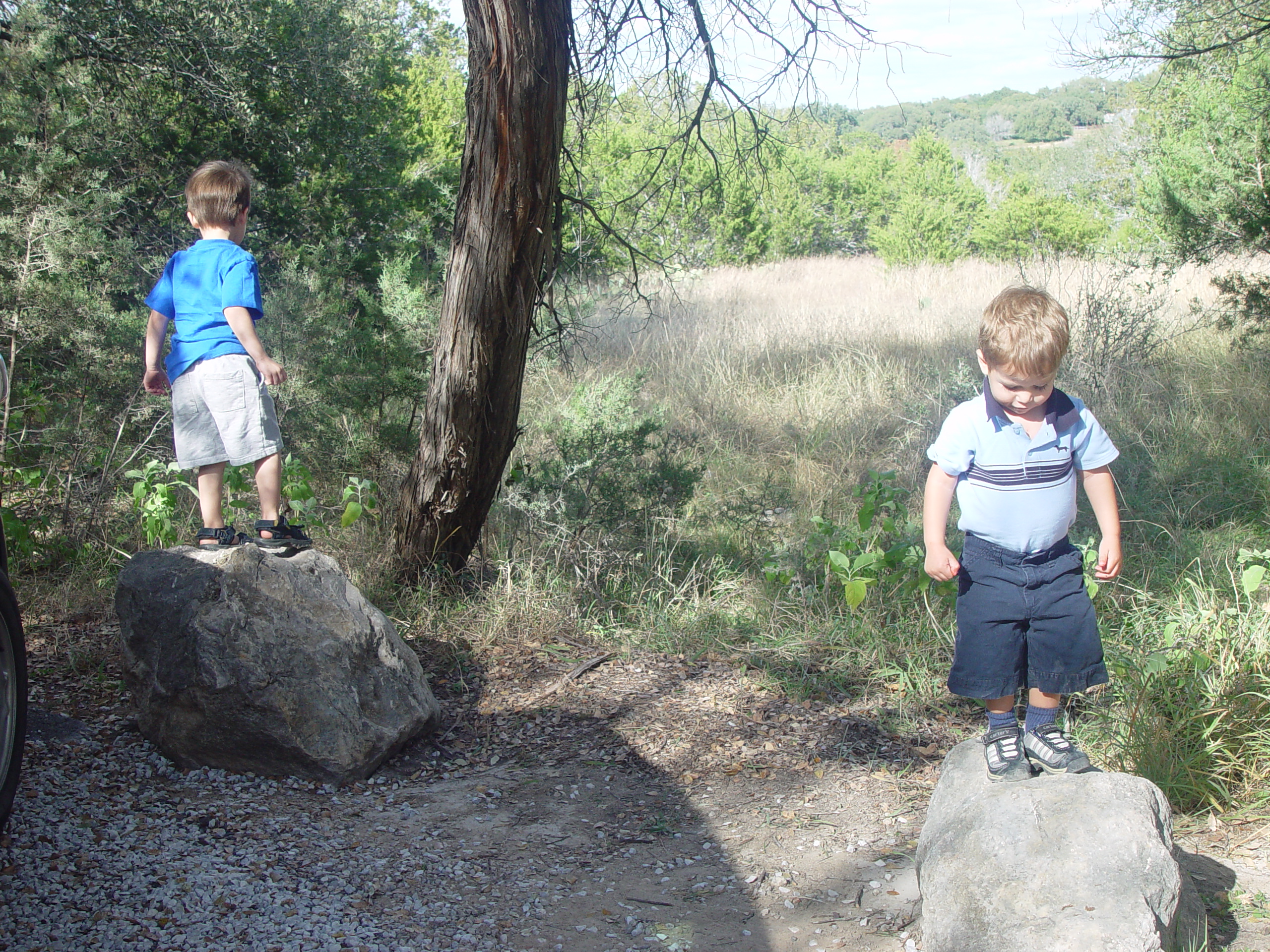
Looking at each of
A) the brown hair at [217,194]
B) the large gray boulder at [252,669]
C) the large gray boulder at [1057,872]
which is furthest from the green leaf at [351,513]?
the large gray boulder at [1057,872]

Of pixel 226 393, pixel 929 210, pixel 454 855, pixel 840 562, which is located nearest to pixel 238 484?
pixel 226 393

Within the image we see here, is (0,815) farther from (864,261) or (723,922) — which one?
(864,261)

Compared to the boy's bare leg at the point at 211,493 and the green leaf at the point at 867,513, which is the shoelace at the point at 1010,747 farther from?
the boy's bare leg at the point at 211,493

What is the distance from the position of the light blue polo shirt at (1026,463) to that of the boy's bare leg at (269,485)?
2.53m

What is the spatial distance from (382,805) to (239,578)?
97cm

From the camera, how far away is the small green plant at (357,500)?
4.39 meters

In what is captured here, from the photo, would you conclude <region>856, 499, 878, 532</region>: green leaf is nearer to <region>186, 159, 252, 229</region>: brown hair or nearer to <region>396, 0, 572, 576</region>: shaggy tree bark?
<region>396, 0, 572, 576</region>: shaggy tree bark

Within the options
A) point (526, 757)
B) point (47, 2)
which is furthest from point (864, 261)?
point (526, 757)

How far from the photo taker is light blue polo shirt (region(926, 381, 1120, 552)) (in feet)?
8.23

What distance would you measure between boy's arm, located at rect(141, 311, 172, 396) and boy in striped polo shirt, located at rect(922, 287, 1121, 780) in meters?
2.97

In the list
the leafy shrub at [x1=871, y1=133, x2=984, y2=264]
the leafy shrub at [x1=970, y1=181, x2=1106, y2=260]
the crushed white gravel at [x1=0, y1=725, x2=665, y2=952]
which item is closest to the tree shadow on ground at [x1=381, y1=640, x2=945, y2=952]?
the crushed white gravel at [x1=0, y1=725, x2=665, y2=952]

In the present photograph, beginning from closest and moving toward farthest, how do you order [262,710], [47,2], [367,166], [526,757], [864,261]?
[262,710] → [526,757] → [47,2] → [367,166] → [864,261]

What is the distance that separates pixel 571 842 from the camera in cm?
301

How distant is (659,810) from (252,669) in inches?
59.3
